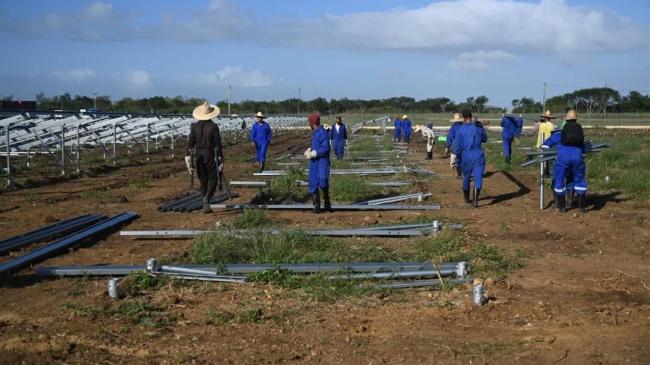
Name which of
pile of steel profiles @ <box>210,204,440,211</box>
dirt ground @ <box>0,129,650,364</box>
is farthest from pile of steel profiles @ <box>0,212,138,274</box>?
pile of steel profiles @ <box>210,204,440,211</box>

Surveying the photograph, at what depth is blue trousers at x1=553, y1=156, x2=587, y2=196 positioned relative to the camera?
37.6 feet

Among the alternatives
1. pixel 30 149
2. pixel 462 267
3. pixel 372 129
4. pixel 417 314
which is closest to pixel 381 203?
pixel 462 267

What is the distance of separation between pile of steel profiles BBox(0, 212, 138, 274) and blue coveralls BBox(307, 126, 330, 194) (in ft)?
9.73

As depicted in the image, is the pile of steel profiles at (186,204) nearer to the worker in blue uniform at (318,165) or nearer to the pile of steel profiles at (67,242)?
the pile of steel profiles at (67,242)

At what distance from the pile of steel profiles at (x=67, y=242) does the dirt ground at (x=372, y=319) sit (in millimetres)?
138

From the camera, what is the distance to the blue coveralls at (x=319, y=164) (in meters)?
11.7

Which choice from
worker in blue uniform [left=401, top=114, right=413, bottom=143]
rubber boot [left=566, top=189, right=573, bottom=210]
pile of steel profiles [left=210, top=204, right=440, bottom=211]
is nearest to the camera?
pile of steel profiles [left=210, top=204, right=440, bottom=211]

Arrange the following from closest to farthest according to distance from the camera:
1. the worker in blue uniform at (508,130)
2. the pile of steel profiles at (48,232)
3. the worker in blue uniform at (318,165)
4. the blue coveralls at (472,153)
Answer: the pile of steel profiles at (48,232), the worker in blue uniform at (318,165), the blue coveralls at (472,153), the worker in blue uniform at (508,130)

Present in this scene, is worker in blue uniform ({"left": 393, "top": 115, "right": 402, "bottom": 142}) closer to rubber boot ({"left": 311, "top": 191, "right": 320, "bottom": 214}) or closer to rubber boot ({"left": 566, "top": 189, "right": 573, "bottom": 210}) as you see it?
rubber boot ({"left": 566, "top": 189, "right": 573, "bottom": 210})

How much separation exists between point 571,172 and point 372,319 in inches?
276

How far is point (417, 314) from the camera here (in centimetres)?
600

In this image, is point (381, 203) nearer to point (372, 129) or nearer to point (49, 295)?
point (49, 295)

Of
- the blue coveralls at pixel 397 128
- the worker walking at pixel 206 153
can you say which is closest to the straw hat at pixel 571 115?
the worker walking at pixel 206 153

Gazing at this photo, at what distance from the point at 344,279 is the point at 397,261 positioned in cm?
119
